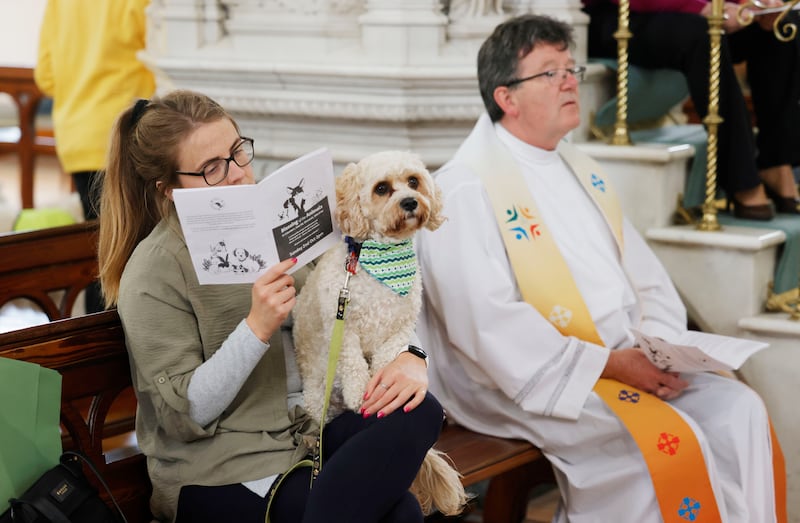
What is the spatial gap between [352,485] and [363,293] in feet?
1.30

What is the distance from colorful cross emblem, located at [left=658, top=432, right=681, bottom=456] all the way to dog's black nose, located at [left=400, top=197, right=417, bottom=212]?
114cm

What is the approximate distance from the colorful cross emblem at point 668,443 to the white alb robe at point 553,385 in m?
0.07

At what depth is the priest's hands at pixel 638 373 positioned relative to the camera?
307cm

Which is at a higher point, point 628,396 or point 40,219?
point 40,219

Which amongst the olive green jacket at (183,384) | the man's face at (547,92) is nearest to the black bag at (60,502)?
the olive green jacket at (183,384)

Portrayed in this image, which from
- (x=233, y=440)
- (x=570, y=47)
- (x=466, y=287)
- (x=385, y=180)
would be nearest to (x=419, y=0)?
(x=570, y=47)

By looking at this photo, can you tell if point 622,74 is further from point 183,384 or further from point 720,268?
point 183,384

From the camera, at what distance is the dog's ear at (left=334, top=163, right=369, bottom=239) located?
2.21m

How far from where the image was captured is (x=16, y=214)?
5.03 meters

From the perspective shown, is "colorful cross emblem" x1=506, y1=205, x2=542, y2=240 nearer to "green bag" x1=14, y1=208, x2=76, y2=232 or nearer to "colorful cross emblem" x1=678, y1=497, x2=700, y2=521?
"colorful cross emblem" x1=678, y1=497, x2=700, y2=521

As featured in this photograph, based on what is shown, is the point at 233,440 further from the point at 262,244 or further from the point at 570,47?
the point at 570,47

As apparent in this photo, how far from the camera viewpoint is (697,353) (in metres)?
2.89

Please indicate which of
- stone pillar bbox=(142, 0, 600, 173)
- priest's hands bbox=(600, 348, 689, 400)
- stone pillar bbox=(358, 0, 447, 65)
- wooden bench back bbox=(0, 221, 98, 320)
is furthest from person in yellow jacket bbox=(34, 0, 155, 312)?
priest's hands bbox=(600, 348, 689, 400)

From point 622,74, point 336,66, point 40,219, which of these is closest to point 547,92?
point 622,74
